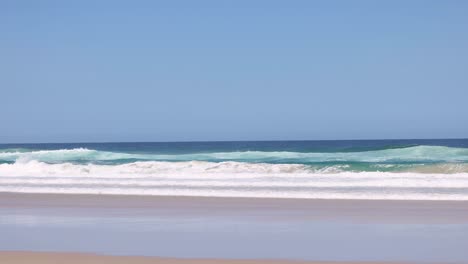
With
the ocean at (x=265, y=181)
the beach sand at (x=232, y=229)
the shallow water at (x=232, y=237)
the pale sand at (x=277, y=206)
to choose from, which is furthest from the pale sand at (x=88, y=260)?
the ocean at (x=265, y=181)

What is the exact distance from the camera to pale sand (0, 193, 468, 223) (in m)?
11.8

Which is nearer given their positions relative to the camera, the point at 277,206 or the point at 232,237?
the point at 232,237

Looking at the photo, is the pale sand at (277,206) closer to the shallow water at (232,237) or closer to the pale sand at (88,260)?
the shallow water at (232,237)

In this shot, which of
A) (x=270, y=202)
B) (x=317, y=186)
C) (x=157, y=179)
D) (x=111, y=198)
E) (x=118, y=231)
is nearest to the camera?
(x=118, y=231)

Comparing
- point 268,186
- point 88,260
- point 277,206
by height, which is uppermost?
point 268,186

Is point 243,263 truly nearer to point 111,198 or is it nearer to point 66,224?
point 66,224

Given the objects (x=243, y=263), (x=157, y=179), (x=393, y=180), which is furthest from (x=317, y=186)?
(x=243, y=263)

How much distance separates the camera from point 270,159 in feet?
110

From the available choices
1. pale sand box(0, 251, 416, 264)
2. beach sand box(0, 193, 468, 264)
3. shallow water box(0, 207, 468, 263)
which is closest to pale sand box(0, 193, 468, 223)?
beach sand box(0, 193, 468, 264)

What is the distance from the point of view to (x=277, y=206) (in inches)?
529

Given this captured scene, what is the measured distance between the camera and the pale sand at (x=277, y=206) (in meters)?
11.8

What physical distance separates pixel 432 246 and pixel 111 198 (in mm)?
8563

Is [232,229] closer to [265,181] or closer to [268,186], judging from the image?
[268,186]

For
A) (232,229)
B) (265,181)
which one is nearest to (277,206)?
(232,229)
